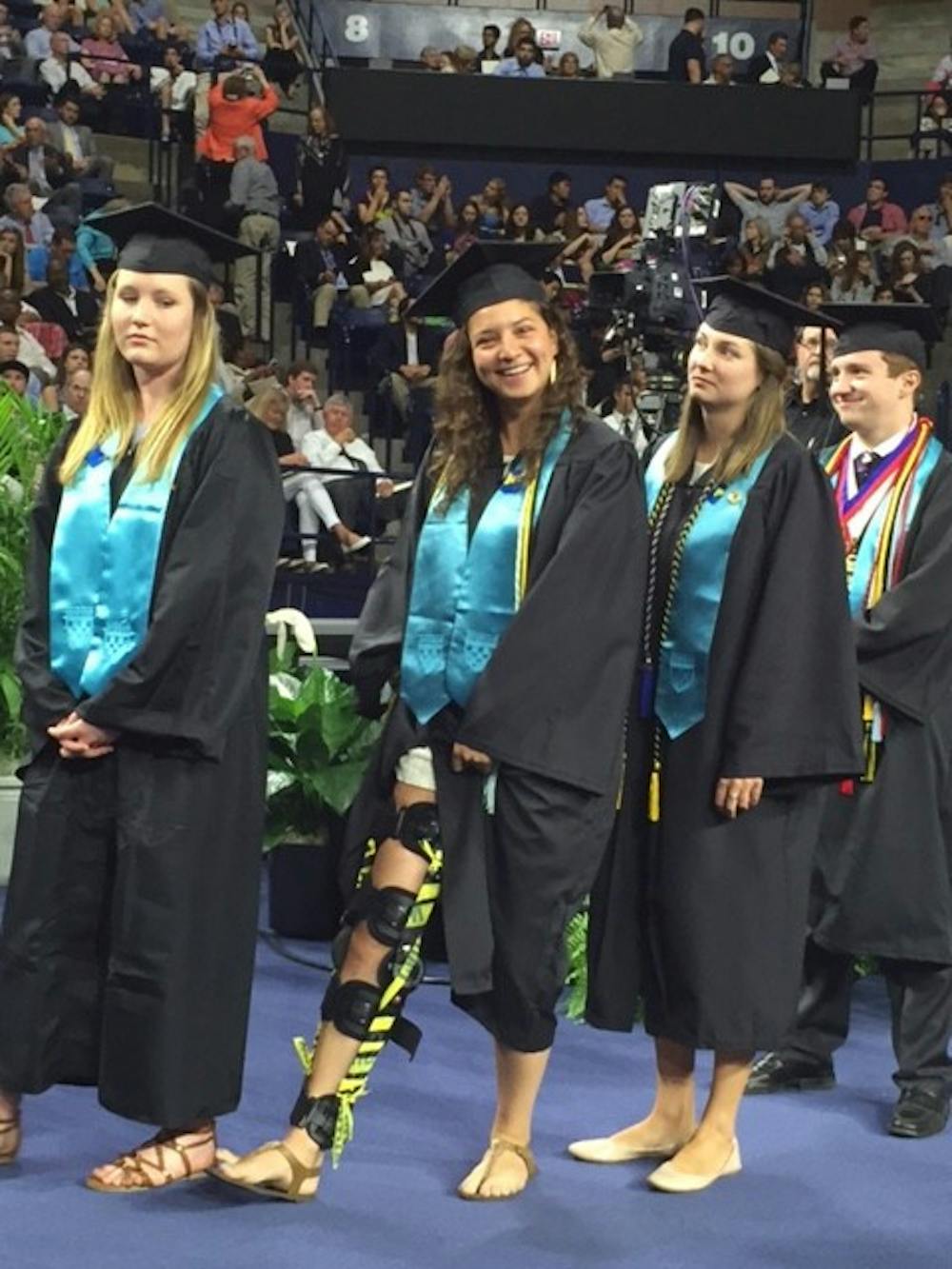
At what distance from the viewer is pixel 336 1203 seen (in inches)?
174

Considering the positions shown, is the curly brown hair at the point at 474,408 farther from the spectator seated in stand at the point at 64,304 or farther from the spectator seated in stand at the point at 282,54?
the spectator seated in stand at the point at 282,54

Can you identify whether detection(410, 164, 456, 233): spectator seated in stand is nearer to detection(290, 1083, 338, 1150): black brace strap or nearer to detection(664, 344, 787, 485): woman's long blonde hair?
detection(664, 344, 787, 485): woman's long blonde hair

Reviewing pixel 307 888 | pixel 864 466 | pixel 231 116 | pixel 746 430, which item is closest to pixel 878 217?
pixel 231 116

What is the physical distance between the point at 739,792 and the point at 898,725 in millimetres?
959

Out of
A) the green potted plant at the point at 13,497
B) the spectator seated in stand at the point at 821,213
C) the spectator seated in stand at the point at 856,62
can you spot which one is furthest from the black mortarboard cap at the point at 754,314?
the spectator seated in stand at the point at 856,62

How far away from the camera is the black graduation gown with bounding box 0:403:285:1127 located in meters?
4.29

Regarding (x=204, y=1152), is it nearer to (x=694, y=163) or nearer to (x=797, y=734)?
(x=797, y=734)

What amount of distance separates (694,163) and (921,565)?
15.1 meters

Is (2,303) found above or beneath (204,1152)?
above

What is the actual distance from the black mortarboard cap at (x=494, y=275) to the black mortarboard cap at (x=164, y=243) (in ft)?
1.51

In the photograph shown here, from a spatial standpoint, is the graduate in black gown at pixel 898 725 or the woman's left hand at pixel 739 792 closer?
the woman's left hand at pixel 739 792

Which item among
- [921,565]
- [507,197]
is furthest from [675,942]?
[507,197]

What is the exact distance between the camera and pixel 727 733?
4.61 m

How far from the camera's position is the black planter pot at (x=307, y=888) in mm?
6992
